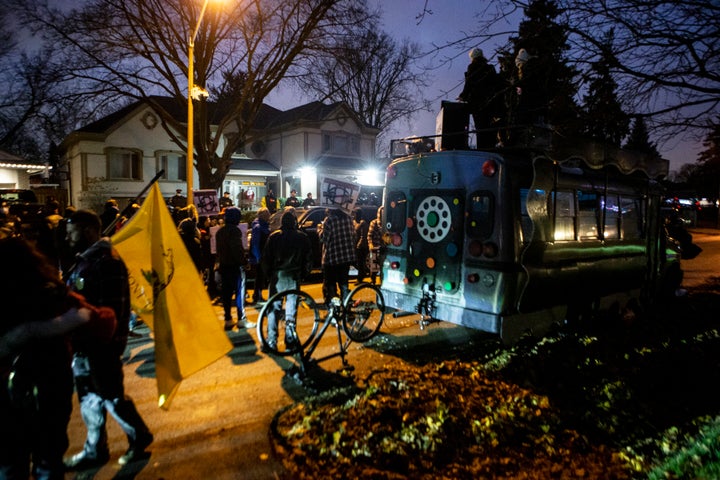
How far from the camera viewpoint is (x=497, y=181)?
220 inches

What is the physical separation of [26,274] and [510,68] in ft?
18.5

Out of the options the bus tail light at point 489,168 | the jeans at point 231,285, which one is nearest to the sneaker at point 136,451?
the jeans at point 231,285

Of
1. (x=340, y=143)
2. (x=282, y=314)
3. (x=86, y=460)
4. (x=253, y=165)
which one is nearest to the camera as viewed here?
(x=86, y=460)

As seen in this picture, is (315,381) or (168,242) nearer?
(168,242)

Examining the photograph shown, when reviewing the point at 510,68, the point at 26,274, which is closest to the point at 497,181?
the point at 510,68

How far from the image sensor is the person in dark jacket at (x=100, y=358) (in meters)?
3.29

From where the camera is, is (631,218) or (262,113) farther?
(262,113)

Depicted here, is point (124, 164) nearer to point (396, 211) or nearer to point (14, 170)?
point (14, 170)

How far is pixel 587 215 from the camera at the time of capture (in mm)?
6703

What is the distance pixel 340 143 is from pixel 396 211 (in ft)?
92.8

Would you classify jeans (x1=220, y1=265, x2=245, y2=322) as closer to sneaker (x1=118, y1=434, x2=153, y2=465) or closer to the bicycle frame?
the bicycle frame

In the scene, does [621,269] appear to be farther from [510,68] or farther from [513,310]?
[510,68]

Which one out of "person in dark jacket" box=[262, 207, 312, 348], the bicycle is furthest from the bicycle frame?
"person in dark jacket" box=[262, 207, 312, 348]

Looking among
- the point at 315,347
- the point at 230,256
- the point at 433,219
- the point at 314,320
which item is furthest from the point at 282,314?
the point at 433,219
